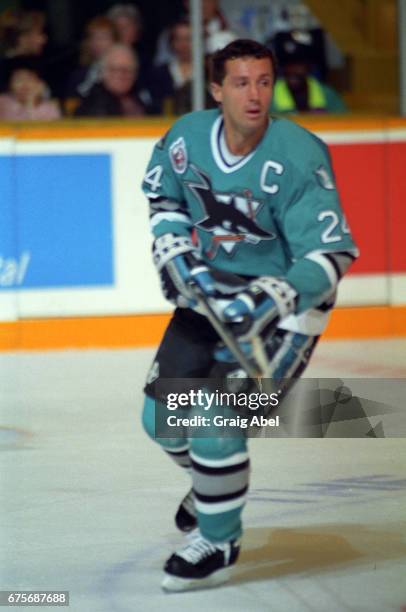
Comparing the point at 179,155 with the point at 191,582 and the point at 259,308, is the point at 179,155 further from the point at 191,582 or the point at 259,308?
the point at 191,582

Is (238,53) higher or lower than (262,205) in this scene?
higher

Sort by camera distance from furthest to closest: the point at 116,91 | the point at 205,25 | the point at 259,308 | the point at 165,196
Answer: the point at 116,91 → the point at 205,25 → the point at 165,196 → the point at 259,308

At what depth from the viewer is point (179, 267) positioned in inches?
130

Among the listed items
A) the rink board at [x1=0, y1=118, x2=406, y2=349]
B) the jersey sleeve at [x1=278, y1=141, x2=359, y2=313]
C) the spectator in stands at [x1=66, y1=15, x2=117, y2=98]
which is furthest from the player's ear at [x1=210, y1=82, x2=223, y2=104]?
the spectator in stands at [x1=66, y1=15, x2=117, y2=98]

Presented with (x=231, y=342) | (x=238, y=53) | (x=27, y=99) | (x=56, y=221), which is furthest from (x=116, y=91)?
(x=231, y=342)

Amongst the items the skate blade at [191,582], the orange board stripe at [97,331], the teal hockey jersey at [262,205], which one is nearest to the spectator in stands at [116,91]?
the orange board stripe at [97,331]

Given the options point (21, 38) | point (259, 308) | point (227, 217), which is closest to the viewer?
point (259, 308)

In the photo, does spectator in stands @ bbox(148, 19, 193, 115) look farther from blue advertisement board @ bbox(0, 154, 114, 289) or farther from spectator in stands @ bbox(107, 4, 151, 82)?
blue advertisement board @ bbox(0, 154, 114, 289)

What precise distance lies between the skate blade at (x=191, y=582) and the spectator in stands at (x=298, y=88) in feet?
13.5

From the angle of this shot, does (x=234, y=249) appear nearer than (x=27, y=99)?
Yes

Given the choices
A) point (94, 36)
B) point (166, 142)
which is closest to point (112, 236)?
point (94, 36)

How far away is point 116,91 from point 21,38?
590 mm

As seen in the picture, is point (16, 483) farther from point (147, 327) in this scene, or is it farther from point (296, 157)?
point (147, 327)

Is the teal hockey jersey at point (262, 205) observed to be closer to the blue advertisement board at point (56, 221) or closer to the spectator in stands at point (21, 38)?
the blue advertisement board at point (56, 221)
